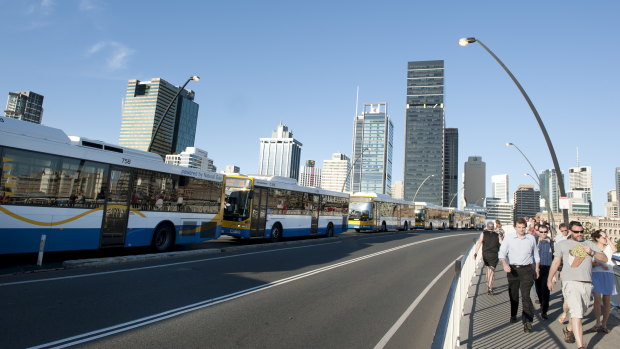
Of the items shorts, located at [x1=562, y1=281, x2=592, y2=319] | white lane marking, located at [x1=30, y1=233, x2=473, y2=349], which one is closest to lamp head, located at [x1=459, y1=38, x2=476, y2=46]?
shorts, located at [x1=562, y1=281, x2=592, y2=319]

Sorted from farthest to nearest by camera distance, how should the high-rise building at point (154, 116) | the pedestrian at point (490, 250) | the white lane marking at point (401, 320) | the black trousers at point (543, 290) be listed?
the high-rise building at point (154, 116)
the pedestrian at point (490, 250)
the black trousers at point (543, 290)
the white lane marking at point (401, 320)

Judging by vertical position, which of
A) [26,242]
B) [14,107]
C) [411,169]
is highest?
[14,107]

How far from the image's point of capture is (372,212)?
32875 mm

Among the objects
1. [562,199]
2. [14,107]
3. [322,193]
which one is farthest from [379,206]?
[14,107]

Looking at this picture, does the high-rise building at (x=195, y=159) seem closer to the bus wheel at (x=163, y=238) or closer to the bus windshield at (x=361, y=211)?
the bus windshield at (x=361, y=211)

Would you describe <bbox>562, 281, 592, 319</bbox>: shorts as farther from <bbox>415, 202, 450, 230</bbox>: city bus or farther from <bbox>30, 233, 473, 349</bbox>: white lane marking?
<bbox>415, 202, 450, 230</bbox>: city bus

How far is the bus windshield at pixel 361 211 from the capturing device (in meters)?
32.4

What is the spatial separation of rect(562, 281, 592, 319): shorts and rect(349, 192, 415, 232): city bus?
26.5 metres

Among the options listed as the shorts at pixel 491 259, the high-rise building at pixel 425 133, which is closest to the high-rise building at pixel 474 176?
the high-rise building at pixel 425 133

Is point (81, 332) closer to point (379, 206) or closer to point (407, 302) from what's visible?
point (407, 302)

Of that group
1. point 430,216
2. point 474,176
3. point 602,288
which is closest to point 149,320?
point 602,288

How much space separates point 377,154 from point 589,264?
638 ft

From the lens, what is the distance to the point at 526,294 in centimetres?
627

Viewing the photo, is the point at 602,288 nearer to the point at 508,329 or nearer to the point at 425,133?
the point at 508,329
